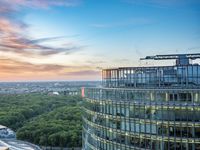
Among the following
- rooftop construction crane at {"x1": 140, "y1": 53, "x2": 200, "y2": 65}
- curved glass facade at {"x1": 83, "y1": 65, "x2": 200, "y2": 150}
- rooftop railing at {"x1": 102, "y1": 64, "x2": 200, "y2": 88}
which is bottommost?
Result: curved glass facade at {"x1": 83, "y1": 65, "x2": 200, "y2": 150}

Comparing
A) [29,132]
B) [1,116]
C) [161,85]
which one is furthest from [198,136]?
[1,116]

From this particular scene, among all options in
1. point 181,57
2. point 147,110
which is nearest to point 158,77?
point 181,57

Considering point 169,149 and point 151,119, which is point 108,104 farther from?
point 169,149

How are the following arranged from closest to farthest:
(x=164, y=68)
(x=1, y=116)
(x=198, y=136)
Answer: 1. (x=198, y=136)
2. (x=164, y=68)
3. (x=1, y=116)

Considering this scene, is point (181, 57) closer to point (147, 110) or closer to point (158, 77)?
point (158, 77)

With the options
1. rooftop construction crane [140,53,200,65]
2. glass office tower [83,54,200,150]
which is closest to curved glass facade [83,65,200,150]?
glass office tower [83,54,200,150]

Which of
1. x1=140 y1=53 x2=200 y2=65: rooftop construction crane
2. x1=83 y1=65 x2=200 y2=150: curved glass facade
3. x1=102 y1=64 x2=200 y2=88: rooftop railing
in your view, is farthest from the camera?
x1=140 y1=53 x2=200 y2=65: rooftop construction crane

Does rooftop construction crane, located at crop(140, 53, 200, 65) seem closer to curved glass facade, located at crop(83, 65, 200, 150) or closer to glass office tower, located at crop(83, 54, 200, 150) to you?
glass office tower, located at crop(83, 54, 200, 150)
